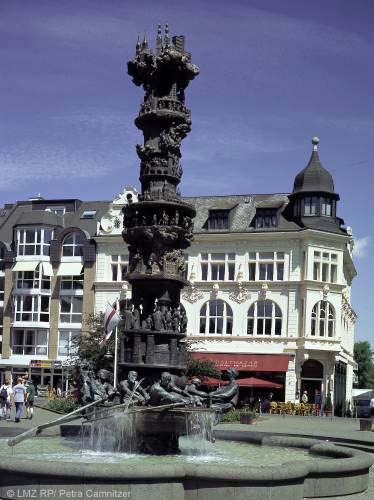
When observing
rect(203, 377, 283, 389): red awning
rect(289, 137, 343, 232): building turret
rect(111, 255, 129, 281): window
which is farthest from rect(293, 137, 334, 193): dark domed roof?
rect(203, 377, 283, 389): red awning

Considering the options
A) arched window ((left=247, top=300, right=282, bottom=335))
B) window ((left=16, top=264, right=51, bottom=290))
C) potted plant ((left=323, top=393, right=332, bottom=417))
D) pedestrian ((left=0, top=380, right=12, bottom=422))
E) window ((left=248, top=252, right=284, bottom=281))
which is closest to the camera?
pedestrian ((left=0, top=380, right=12, bottom=422))

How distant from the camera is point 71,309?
67.0 meters

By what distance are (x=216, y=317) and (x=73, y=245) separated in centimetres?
1280

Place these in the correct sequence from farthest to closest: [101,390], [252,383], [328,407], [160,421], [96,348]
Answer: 1. [328,407]
2. [252,383]
3. [96,348]
4. [101,390]
5. [160,421]

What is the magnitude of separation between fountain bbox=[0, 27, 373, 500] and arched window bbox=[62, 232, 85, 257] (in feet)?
149

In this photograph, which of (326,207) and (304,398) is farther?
(326,207)

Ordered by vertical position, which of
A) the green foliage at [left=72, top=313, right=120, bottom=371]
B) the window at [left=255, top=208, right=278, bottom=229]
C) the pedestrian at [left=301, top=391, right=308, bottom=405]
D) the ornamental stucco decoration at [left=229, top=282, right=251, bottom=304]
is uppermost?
the window at [left=255, top=208, right=278, bottom=229]

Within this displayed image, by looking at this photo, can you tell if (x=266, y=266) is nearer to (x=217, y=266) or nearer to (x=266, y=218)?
(x=266, y=218)

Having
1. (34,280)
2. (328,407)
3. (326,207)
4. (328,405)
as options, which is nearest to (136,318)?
(328,407)

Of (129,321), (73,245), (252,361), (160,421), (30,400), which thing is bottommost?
(30,400)

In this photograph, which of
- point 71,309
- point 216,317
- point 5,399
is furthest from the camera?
point 71,309

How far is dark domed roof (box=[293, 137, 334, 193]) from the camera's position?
207 feet

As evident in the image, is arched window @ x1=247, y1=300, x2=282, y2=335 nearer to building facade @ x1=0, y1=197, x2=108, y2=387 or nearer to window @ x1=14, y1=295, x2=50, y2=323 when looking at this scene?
building facade @ x1=0, y1=197, x2=108, y2=387

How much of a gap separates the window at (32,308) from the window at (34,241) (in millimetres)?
3522
